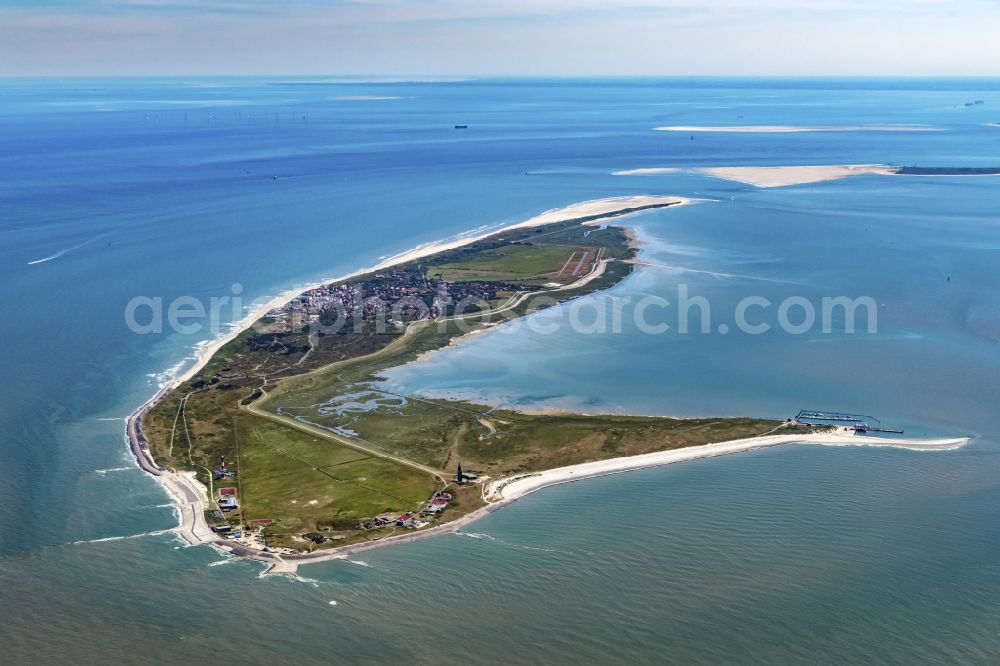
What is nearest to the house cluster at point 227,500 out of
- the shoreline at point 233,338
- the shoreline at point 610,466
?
the shoreline at point 233,338

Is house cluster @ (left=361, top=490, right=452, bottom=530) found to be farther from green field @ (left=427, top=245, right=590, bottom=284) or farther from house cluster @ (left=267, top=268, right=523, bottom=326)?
green field @ (left=427, top=245, right=590, bottom=284)

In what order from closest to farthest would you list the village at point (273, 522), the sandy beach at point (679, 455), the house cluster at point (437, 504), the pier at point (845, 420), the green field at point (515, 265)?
the village at point (273, 522) → the house cluster at point (437, 504) → the sandy beach at point (679, 455) → the pier at point (845, 420) → the green field at point (515, 265)

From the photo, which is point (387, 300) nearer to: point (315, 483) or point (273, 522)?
point (315, 483)

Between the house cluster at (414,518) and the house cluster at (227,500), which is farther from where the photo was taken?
the house cluster at (227,500)

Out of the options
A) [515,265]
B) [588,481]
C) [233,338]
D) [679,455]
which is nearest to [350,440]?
[588,481]

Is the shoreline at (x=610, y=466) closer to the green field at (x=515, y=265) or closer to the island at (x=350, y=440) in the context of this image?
the island at (x=350, y=440)

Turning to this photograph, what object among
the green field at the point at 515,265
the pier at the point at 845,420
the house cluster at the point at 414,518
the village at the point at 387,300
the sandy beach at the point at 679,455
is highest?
the green field at the point at 515,265

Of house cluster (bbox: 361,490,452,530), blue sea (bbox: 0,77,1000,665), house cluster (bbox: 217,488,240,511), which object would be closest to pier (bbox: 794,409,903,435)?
blue sea (bbox: 0,77,1000,665)
